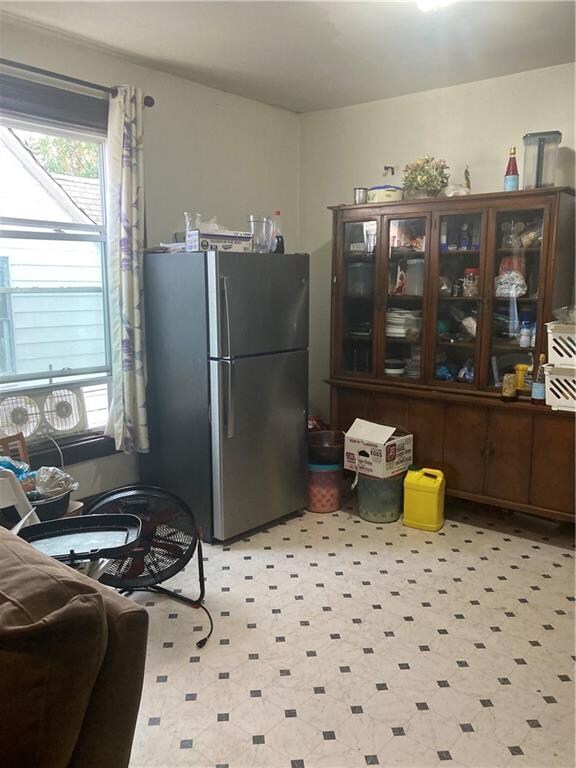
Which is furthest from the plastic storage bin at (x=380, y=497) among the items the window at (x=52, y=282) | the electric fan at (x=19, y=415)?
the electric fan at (x=19, y=415)

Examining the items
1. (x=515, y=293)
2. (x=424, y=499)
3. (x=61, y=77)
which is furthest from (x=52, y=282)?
(x=515, y=293)

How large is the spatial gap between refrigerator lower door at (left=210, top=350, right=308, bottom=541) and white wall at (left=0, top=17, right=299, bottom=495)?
70cm

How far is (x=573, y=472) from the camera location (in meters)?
3.06

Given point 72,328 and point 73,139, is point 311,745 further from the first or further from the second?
point 73,139

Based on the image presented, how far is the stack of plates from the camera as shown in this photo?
3619 mm

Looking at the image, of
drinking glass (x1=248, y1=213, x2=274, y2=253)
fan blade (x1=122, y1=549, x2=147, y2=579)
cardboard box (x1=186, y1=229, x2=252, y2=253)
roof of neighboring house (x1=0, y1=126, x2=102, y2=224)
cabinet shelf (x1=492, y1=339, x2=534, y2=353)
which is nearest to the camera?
fan blade (x1=122, y1=549, x2=147, y2=579)

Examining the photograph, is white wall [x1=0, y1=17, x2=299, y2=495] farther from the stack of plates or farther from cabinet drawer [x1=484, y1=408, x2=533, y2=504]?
cabinet drawer [x1=484, y1=408, x2=533, y2=504]

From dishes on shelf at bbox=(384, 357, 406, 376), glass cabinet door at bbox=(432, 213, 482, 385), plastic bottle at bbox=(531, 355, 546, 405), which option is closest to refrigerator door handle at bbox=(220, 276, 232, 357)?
dishes on shelf at bbox=(384, 357, 406, 376)

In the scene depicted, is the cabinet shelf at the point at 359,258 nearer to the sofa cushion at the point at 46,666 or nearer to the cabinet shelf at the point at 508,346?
the cabinet shelf at the point at 508,346

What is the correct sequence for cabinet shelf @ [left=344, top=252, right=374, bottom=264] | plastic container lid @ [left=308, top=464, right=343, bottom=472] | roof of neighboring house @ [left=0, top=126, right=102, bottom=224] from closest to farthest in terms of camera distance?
roof of neighboring house @ [left=0, top=126, right=102, bottom=224], plastic container lid @ [left=308, top=464, right=343, bottom=472], cabinet shelf @ [left=344, top=252, right=374, bottom=264]

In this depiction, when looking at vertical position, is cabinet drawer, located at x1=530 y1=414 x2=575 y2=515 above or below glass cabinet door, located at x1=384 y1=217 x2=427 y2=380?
below

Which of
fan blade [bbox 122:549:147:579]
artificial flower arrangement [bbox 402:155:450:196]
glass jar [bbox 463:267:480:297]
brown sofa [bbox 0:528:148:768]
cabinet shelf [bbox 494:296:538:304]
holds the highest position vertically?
artificial flower arrangement [bbox 402:155:450:196]

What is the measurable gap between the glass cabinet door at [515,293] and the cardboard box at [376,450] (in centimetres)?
60

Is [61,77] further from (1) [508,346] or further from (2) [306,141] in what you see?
(1) [508,346]
